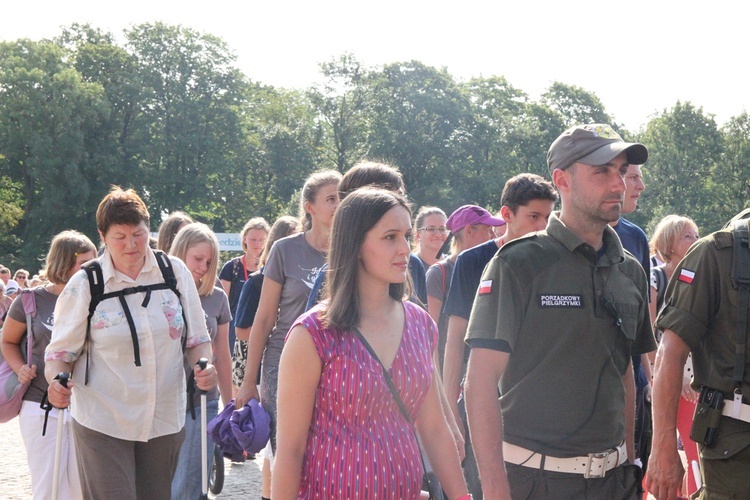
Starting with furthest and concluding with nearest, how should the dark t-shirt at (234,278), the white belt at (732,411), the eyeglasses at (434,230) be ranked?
the dark t-shirt at (234,278), the eyeglasses at (434,230), the white belt at (732,411)

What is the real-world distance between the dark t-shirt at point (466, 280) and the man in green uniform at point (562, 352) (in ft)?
4.60

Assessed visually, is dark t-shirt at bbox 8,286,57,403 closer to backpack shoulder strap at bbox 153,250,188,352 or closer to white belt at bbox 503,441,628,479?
backpack shoulder strap at bbox 153,250,188,352

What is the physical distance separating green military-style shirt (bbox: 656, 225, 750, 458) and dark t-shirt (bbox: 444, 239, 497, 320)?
1.35 m

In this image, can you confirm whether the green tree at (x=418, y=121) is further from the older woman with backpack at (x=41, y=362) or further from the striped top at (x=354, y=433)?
the striped top at (x=354, y=433)

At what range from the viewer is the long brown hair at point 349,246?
3355mm

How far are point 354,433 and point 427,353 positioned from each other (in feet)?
1.42

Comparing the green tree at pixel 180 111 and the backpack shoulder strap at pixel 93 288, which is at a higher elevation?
the green tree at pixel 180 111

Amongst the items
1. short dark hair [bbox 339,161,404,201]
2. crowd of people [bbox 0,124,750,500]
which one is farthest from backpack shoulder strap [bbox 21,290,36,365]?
short dark hair [bbox 339,161,404,201]

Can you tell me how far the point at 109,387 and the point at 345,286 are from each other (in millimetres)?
2539

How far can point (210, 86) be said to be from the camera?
189 ft

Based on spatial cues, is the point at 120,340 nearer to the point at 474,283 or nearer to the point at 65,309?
the point at 65,309

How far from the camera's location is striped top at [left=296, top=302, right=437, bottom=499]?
323 cm

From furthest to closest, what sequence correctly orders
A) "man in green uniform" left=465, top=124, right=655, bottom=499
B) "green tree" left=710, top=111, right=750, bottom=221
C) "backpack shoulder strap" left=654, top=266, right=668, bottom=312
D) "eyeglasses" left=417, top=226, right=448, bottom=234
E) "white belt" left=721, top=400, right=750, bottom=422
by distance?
"green tree" left=710, top=111, right=750, bottom=221 < "eyeglasses" left=417, top=226, right=448, bottom=234 < "backpack shoulder strap" left=654, top=266, right=668, bottom=312 < "white belt" left=721, top=400, right=750, bottom=422 < "man in green uniform" left=465, top=124, right=655, bottom=499

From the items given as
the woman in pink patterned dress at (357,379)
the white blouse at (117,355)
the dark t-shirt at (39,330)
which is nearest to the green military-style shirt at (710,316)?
the woman in pink patterned dress at (357,379)
